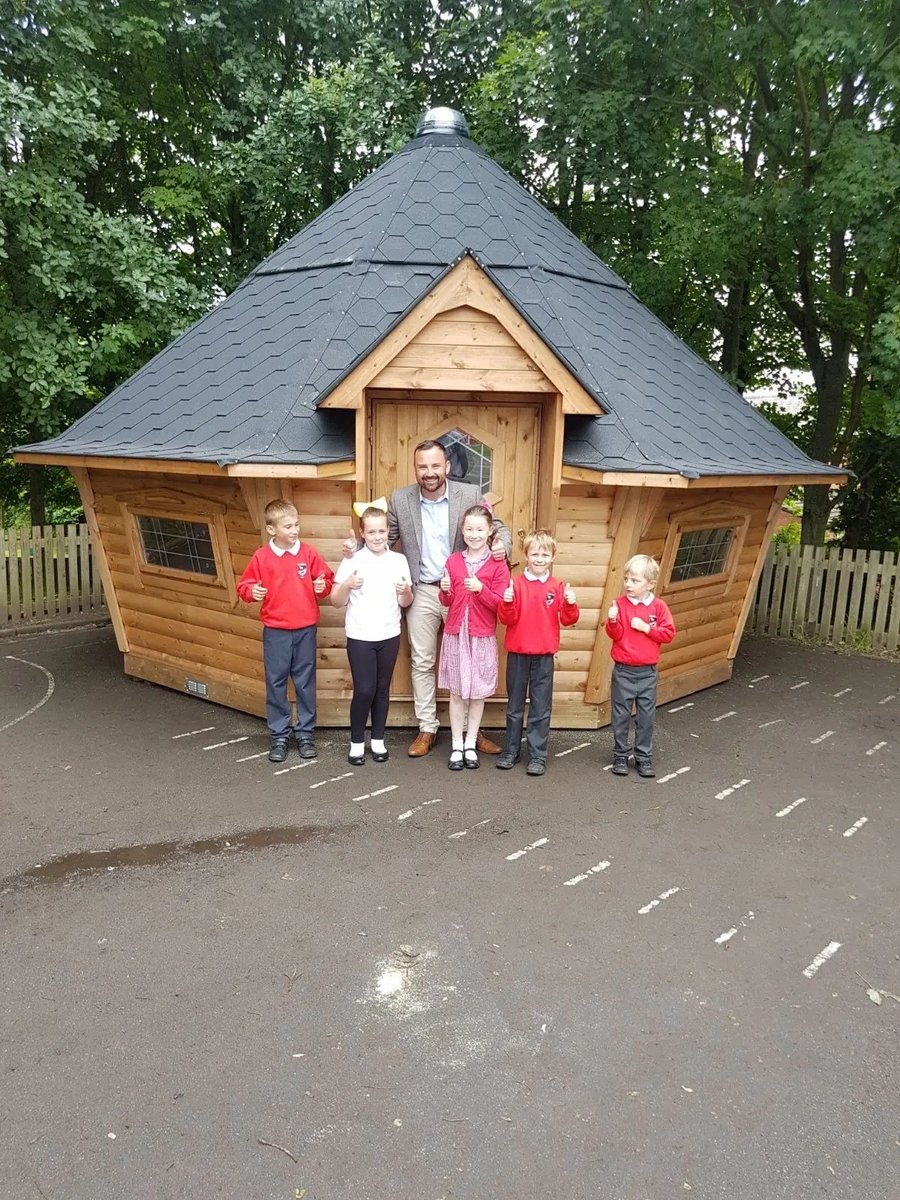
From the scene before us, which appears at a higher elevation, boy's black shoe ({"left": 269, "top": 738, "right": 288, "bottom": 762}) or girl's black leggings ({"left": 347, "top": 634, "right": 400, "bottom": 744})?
girl's black leggings ({"left": 347, "top": 634, "right": 400, "bottom": 744})

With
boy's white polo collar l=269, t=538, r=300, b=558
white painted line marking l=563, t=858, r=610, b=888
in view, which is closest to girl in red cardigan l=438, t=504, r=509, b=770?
boy's white polo collar l=269, t=538, r=300, b=558

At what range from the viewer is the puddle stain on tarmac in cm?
454

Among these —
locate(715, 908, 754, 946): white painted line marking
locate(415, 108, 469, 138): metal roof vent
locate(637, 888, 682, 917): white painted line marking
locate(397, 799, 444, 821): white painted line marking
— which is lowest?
locate(397, 799, 444, 821): white painted line marking

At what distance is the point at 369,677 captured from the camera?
19.7 feet

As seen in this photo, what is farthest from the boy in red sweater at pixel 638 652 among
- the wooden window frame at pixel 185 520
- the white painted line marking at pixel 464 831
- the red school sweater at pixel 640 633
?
the wooden window frame at pixel 185 520

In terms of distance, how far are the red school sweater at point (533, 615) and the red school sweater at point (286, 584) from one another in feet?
4.38

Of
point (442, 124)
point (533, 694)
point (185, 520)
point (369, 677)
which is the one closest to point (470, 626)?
point (533, 694)

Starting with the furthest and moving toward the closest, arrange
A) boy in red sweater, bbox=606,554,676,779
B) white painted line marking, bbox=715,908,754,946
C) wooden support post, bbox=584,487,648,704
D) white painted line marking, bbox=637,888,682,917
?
wooden support post, bbox=584,487,648,704 → boy in red sweater, bbox=606,554,676,779 → white painted line marking, bbox=637,888,682,917 → white painted line marking, bbox=715,908,754,946

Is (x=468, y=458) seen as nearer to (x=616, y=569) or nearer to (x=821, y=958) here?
(x=616, y=569)

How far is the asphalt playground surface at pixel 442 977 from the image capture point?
275 cm

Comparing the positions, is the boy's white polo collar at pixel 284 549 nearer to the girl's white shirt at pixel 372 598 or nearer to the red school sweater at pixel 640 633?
the girl's white shirt at pixel 372 598

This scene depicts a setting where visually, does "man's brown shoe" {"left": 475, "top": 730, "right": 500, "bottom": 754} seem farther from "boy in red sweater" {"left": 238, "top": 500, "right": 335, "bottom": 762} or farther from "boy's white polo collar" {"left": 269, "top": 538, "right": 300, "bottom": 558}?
"boy's white polo collar" {"left": 269, "top": 538, "right": 300, "bottom": 558}

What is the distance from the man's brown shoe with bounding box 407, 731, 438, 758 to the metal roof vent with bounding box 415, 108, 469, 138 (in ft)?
21.0

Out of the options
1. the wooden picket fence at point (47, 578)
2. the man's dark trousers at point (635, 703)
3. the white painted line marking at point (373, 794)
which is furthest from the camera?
the wooden picket fence at point (47, 578)
